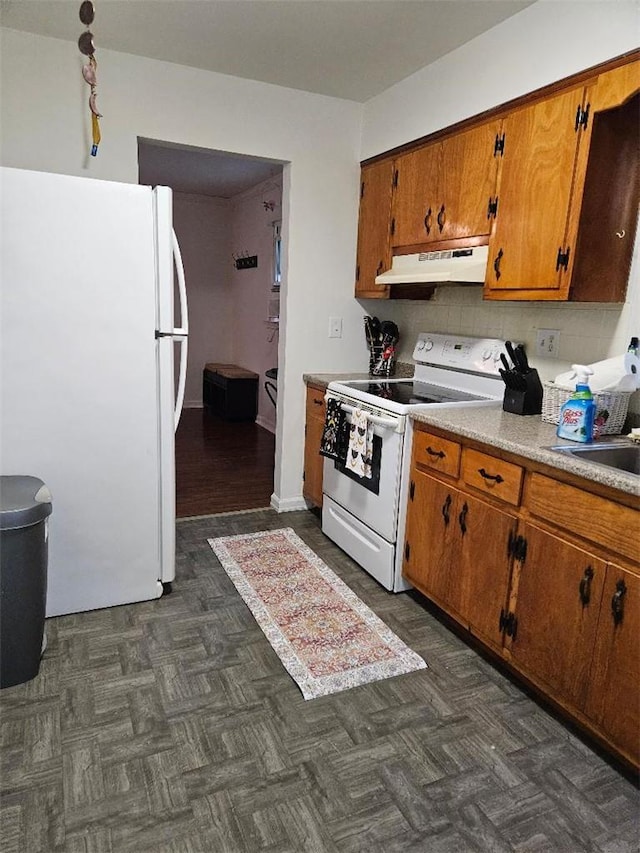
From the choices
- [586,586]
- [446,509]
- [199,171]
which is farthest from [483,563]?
[199,171]

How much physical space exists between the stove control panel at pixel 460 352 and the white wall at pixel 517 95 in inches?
3.1

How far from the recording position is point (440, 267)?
110 inches

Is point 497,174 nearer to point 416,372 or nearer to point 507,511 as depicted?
point 416,372

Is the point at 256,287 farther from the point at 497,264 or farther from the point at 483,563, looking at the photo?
the point at 483,563

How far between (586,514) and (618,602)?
254mm

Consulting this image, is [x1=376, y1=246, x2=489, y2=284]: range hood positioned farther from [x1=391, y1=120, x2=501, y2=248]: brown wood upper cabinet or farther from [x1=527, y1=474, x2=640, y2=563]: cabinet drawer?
[x1=527, y1=474, x2=640, y2=563]: cabinet drawer

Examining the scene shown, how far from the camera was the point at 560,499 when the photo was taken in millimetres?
1750

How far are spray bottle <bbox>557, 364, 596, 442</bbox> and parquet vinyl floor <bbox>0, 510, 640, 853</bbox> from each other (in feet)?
3.07

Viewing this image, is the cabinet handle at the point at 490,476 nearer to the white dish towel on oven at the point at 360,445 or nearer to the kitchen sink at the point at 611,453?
the kitchen sink at the point at 611,453

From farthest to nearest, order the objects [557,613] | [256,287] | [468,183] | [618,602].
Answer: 1. [256,287]
2. [468,183]
3. [557,613]
4. [618,602]

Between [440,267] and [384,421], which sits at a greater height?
[440,267]

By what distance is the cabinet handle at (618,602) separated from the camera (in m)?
1.56

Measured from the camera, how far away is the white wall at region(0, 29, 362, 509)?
2699 mm

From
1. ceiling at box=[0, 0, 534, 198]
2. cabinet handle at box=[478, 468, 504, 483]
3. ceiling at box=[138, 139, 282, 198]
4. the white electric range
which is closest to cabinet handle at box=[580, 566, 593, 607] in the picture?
cabinet handle at box=[478, 468, 504, 483]
